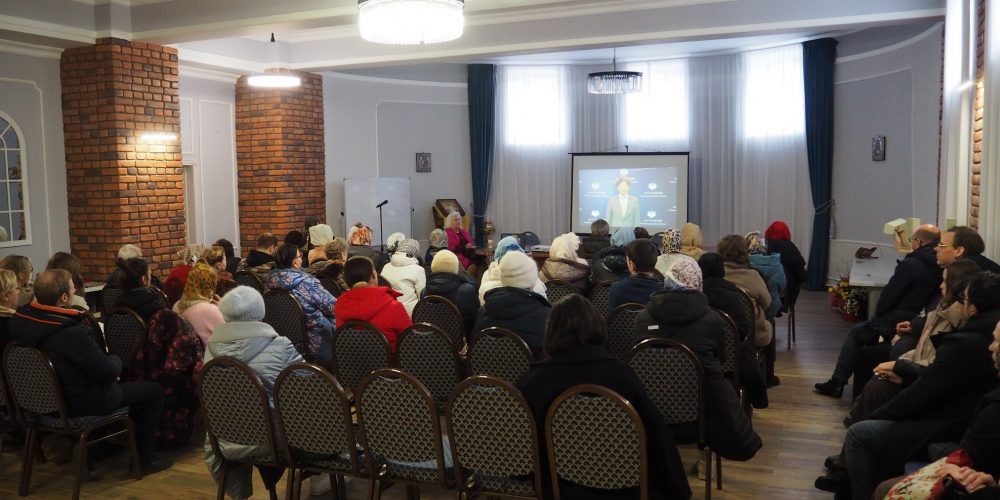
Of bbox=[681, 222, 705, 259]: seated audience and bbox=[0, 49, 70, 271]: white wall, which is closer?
bbox=[681, 222, 705, 259]: seated audience

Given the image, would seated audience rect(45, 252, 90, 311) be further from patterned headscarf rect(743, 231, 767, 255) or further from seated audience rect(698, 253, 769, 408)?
patterned headscarf rect(743, 231, 767, 255)

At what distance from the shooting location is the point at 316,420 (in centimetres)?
299

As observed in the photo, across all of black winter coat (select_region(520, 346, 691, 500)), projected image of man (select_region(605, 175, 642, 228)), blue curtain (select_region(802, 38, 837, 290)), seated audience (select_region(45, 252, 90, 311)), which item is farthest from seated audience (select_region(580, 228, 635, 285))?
projected image of man (select_region(605, 175, 642, 228))

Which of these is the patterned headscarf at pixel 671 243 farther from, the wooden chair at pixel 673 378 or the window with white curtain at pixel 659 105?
the window with white curtain at pixel 659 105

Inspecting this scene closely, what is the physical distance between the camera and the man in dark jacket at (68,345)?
3.63 m

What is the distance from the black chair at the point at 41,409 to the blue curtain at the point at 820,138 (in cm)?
852

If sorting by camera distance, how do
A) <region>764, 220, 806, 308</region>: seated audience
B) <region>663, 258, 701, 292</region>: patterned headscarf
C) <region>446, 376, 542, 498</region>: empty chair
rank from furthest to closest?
<region>764, 220, 806, 308</region>: seated audience
<region>663, 258, 701, 292</region>: patterned headscarf
<region>446, 376, 542, 498</region>: empty chair

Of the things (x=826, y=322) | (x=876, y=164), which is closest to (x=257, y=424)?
(x=826, y=322)

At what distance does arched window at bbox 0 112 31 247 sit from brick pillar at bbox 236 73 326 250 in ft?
9.51

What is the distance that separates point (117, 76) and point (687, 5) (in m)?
5.32

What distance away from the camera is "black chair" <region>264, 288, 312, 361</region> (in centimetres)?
485

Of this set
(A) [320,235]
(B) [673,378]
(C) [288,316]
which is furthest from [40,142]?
(B) [673,378]

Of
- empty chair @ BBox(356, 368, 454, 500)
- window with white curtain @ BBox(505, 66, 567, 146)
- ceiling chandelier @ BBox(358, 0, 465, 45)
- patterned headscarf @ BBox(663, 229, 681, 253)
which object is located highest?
window with white curtain @ BBox(505, 66, 567, 146)

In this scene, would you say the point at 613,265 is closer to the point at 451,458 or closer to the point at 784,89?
the point at 451,458
